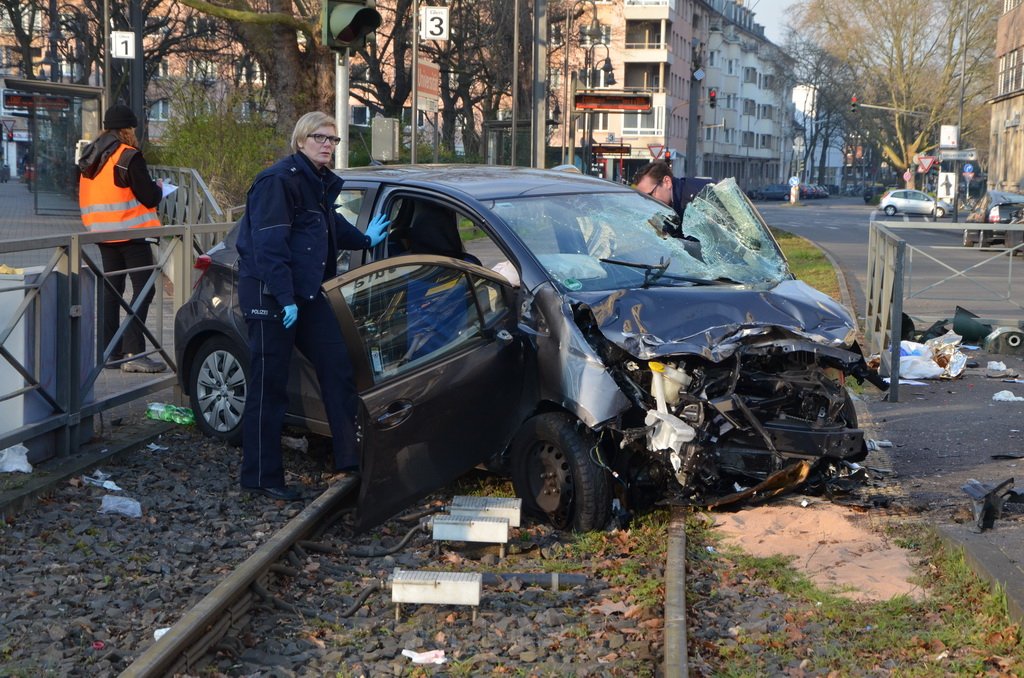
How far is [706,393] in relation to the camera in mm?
6465

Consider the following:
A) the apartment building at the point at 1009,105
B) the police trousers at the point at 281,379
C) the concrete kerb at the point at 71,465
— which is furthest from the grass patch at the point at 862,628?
the apartment building at the point at 1009,105

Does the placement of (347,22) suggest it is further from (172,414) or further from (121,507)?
(121,507)

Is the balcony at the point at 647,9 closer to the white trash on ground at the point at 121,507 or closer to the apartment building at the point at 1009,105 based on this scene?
the apartment building at the point at 1009,105

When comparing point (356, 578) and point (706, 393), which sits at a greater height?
point (706, 393)

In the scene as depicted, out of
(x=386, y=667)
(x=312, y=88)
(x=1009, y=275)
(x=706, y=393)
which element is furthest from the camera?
(x=312, y=88)

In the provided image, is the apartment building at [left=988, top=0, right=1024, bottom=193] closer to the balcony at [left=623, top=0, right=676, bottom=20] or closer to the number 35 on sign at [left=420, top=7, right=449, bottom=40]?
the balcony at [left=623, top=0, right=676, bottom=20]

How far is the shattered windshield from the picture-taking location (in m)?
7.06

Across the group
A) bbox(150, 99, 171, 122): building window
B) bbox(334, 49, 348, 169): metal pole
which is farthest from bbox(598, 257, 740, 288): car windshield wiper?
bbox(150, 99, 171, 122): building window

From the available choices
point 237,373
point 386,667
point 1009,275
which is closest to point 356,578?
point 386,667

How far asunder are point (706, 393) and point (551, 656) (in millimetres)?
1950

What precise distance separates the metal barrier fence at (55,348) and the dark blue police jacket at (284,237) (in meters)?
1.22

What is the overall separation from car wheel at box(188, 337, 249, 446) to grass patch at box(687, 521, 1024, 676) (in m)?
3.40

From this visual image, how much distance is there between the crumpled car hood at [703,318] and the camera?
6363 mm

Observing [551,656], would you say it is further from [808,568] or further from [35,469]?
[35,469]
